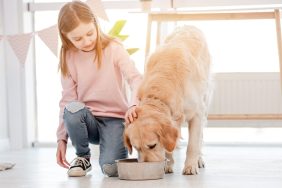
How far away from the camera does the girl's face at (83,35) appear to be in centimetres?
253

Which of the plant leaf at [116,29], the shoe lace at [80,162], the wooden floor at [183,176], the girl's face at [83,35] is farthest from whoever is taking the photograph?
the plant leaf at [116,29]

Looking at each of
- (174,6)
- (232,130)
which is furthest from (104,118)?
(232,130)

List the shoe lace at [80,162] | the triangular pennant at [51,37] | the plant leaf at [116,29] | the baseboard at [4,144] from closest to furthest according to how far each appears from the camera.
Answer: the shoe lace at [80,162] → the triangular pennant at [51,37] → the plant leaf at [116,29] → the baseboard at [4,144]

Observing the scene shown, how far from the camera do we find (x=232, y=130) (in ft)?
16.5

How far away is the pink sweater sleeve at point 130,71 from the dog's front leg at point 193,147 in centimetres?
32

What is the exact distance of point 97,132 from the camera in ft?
8.97

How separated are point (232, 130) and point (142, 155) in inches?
110

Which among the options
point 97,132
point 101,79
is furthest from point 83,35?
point 97,132

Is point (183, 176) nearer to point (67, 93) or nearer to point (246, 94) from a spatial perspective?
point (67, 93)

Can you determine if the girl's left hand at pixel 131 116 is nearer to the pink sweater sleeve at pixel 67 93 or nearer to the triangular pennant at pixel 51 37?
the pink sweater sleeve at pixel 67 93

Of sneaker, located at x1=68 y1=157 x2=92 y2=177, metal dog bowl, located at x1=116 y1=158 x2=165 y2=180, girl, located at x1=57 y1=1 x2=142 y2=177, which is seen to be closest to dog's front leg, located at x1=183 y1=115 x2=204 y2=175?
metal dog bowl, located at x1=116 y1=158 x2=165 y2=180

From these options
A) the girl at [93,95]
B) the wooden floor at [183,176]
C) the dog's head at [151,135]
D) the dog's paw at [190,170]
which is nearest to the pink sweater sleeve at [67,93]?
the girl at [93,95]

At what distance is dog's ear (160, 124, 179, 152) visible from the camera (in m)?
2.30

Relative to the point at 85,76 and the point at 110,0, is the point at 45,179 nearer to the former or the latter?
the point at 85,76
